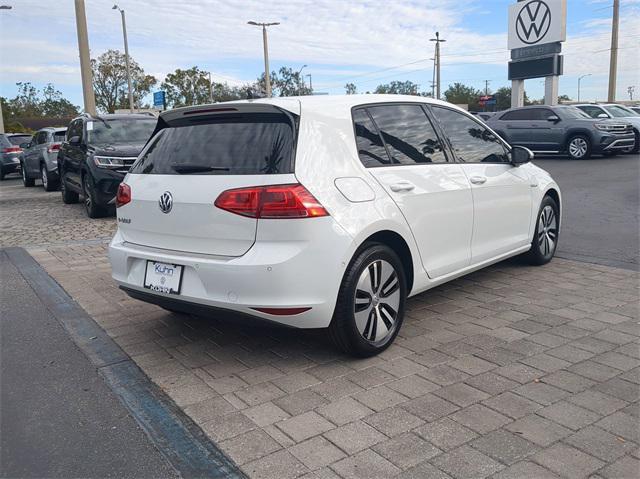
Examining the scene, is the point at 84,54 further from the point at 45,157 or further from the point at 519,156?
the point at 519,156

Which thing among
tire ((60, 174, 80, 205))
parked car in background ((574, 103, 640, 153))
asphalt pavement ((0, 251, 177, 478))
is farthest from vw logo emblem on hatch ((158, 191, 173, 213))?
parked car in background ((574, 103, 640, 153))

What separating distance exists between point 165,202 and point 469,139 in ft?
8.82

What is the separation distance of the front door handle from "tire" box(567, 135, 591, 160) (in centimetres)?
1614

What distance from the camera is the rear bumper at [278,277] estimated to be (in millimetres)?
3559

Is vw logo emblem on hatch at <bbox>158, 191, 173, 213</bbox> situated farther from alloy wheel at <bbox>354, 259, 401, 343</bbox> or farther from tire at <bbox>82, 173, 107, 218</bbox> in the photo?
tire at <bbox>82, 173, 107, 218</bbox>

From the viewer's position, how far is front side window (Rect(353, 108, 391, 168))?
414 centimetres

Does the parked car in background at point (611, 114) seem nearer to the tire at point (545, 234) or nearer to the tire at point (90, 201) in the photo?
the tire at point (545, 234)

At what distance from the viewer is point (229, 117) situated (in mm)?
4020

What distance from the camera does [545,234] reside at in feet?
21.0

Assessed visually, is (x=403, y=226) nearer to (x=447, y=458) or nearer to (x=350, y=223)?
(x=350, y=223)

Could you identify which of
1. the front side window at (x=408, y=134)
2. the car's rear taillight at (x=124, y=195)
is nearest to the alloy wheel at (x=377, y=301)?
the front side window at (x=408, y=134)

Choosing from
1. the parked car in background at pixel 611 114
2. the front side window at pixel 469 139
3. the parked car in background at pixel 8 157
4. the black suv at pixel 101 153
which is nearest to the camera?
the front side window at pixel 469 139

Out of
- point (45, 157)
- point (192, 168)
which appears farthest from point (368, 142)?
point (45, 157)

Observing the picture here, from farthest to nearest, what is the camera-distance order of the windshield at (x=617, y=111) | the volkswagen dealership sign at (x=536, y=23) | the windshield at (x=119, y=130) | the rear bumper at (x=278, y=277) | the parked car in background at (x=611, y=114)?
1. the volkswagen dealership sign at (x=536, y=23)
2. the windshield at (x=617, y=111)
3. the parked car in background at (x=611, y=114)
4. the windshield at (x=119, y=130)
5. the rear bumper at (x=278, y=277)
